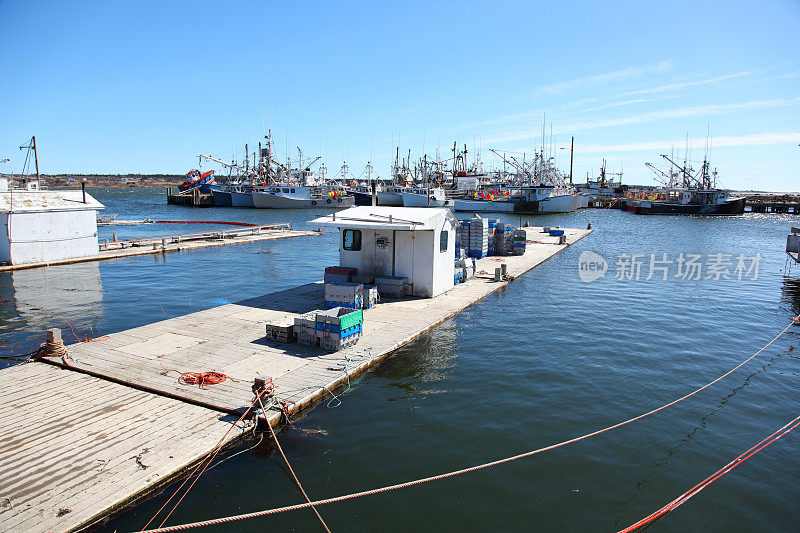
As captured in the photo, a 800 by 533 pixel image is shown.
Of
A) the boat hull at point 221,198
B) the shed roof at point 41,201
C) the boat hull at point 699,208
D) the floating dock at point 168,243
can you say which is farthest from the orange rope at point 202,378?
the boat hull at point 699,208

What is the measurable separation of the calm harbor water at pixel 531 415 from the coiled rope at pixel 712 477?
11cm

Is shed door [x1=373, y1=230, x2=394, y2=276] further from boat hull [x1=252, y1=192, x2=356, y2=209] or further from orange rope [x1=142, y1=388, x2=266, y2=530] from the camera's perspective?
boat hull [x1=252, y1=192, x2=356, y2=209]

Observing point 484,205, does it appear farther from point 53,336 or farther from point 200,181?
point 53,336

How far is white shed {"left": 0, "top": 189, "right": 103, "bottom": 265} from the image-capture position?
2356 centimetres

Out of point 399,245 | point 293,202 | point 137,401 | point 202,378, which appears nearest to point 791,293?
point 399,245

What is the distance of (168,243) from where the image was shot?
112 ft

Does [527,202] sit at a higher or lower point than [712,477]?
higher

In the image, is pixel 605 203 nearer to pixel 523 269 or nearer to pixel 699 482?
pixel 523 269

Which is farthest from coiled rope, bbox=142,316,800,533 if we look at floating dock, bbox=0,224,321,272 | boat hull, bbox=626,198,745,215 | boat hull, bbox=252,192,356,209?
boat hull, bbox=626,198,745,215

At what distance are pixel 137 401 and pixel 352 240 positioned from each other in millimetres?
9692

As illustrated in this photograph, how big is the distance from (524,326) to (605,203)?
10951cm

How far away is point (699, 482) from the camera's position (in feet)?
25.3

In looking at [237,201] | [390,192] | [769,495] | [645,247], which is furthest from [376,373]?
[237,201]

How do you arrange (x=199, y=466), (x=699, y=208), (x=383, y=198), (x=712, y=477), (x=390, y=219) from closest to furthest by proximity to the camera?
(x=199, y=466) < (x=712, y=477) < (x=390, y=219) < (x=699, y=208) < (x=383, y=198)
